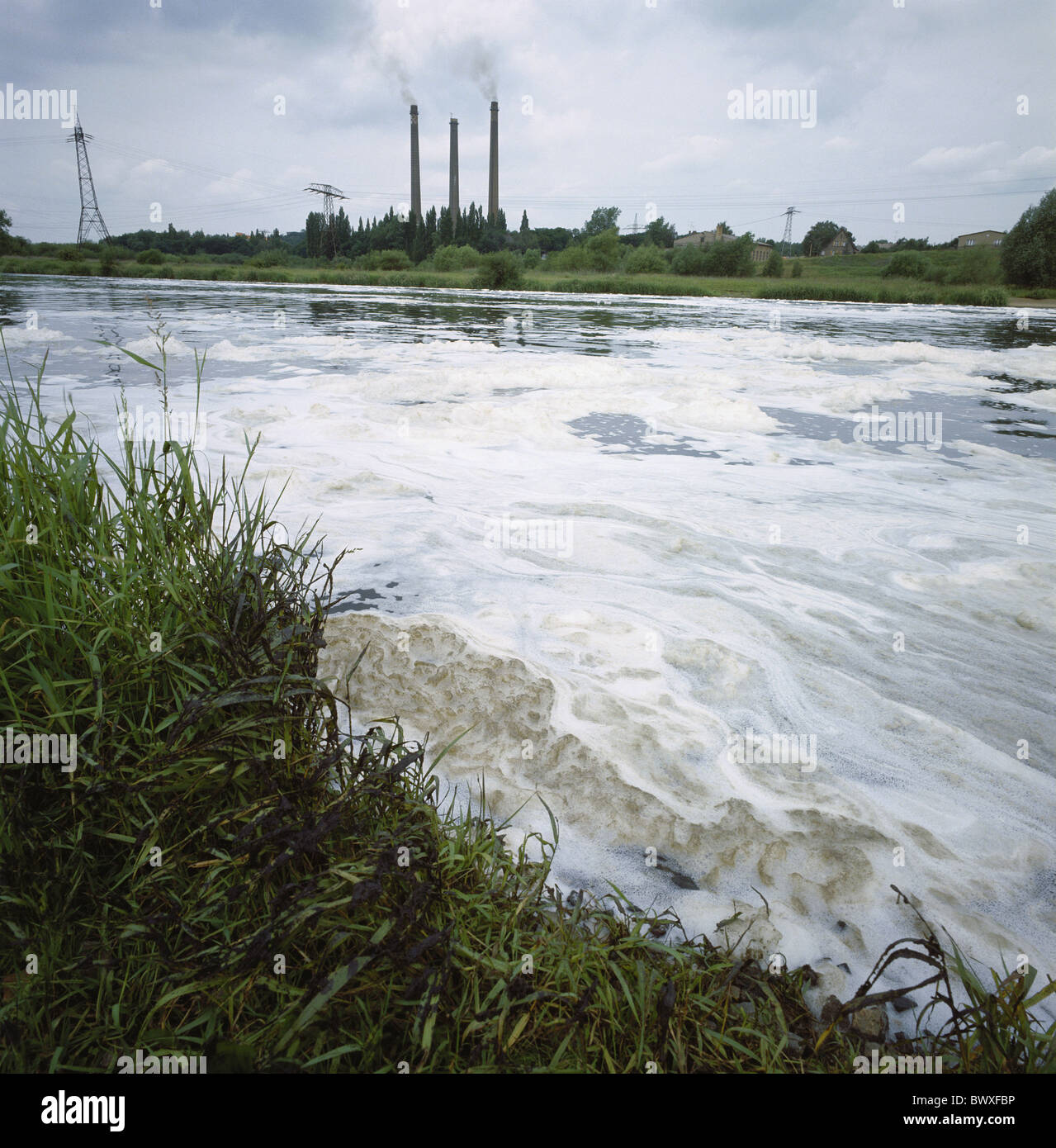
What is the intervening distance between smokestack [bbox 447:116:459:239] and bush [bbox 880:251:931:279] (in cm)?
3562

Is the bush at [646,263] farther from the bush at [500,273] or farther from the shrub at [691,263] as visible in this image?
the bush at [500,273]

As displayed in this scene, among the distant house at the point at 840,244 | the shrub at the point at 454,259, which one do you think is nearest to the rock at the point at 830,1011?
the shrub at the point at 454,259

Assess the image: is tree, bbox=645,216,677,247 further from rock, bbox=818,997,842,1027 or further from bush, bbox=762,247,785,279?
rock, bbox=818,997,842,1027

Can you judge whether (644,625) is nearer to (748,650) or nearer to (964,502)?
(748,650)

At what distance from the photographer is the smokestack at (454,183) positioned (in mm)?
59719

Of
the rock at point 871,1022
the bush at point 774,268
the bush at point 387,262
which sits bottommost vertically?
the rock at point 871,1022

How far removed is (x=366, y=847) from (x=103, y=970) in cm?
48

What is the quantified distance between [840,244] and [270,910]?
332ft

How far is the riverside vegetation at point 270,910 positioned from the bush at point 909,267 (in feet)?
176

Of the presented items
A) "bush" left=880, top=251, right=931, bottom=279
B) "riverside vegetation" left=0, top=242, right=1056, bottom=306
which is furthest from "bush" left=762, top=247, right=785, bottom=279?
"bush" left=880, top=251, right=931, bottom=279

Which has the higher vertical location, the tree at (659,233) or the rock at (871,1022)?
the tree at (659,233)

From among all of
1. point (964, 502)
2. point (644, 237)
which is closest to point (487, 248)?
point (644, 237)

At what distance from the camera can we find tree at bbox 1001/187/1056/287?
38.1m

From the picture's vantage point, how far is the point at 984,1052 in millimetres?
1123
